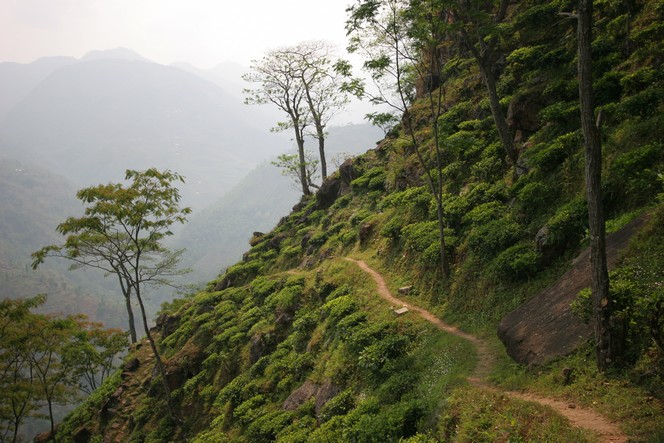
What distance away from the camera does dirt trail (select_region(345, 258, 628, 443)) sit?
665cm

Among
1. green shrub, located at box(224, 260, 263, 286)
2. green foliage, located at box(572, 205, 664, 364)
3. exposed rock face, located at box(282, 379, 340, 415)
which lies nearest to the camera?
green foliage, located at box(572, 205, 664, 364)

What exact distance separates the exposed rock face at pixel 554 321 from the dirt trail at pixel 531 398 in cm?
85

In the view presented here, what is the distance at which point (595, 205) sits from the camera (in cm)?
786

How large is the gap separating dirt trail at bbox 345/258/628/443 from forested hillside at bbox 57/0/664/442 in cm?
4

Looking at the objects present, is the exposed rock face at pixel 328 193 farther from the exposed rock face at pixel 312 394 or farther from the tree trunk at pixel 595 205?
the tree trunk at pixel 595 205

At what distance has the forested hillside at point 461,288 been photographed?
816cm

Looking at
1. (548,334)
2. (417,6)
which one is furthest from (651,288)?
(417,6)

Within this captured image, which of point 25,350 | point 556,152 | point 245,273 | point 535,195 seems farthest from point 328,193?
point 25,350

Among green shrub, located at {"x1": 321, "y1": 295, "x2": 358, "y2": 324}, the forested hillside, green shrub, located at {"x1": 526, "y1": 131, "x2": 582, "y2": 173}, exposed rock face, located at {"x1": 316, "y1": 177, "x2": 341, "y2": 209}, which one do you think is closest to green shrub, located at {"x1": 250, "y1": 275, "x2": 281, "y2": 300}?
the forested hillside

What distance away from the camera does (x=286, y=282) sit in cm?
2458

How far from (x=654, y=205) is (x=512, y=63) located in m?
13.4

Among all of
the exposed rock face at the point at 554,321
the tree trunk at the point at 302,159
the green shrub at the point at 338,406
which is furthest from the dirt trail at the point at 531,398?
the tree trunk at the point at 302,159

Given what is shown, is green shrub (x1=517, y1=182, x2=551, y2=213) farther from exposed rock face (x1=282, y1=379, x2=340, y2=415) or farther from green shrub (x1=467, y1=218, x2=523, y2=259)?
exposed rock face (x1=282, y1=379, x2=340, y2=415)

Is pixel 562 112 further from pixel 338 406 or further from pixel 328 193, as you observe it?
pixel 328 193
